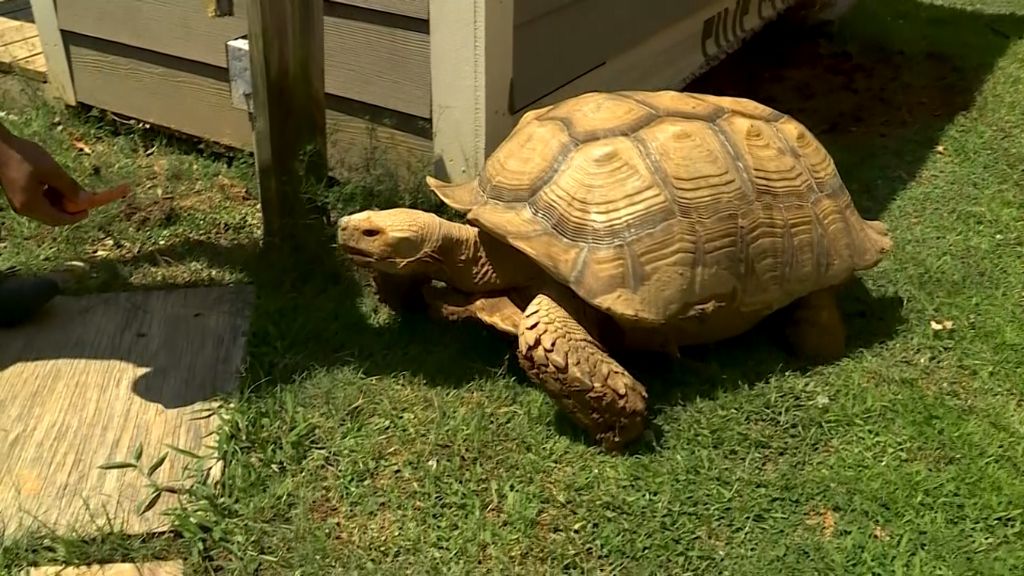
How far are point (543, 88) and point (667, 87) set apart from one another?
4.45ft

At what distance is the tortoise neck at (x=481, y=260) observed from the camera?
275 centimetres

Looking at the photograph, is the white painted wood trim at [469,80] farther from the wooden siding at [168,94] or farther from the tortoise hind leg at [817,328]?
the tortoise hind leg at [817,328]

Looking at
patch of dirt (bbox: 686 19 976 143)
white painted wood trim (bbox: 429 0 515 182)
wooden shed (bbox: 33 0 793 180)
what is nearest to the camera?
white painted wood trim (bbox: 429 0 515 182)

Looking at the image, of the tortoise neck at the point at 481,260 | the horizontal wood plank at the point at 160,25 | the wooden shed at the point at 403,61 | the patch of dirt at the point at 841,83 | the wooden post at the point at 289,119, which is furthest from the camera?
the patch of dirt at the point at 841,83

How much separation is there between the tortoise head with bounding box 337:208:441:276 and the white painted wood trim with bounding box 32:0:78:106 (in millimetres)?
2629

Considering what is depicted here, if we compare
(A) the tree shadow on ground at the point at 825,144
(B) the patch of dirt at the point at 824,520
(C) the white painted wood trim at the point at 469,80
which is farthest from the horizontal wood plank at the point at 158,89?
(B) the patch of dirt at the point at 824,520

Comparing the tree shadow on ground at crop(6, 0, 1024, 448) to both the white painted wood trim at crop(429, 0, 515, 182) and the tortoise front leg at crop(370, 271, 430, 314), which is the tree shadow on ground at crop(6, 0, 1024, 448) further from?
the white painted wood trim at crop(429, 0, 515, 182)

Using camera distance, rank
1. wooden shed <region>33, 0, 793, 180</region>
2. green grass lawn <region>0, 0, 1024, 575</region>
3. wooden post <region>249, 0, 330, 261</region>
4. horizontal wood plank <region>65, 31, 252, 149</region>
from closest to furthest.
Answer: green grass lawn <region>0, 0, 1024, 575</region>
wooden post <region>249, 0, 330, 261</region>
wooden shed <region>33, 0, 793, 180</region>
horizontal wood plank <region>65, 31, 252, 149</region>

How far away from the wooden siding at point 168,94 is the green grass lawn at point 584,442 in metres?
0.36

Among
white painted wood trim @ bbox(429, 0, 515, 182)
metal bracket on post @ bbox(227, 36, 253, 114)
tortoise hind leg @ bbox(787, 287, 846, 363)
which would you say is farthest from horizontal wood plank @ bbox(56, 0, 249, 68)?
tortoise hind leg @ bbox(787, 287, 846, 363)

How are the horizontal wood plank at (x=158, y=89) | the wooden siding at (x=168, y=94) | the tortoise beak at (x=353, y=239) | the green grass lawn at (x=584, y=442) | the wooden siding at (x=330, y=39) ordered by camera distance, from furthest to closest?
the horizontal wood plank at (x=158, y=89)
the wooden siding at (x=168, y=94)
the wooden siding at (x=330, y=39)
the tortoise beak at (x=353, y=239)
the green grass lawn at (x=584, y=442)

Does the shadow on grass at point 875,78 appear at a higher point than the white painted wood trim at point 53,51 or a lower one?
lower

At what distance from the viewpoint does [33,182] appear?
99.0 inches

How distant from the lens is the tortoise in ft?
8.08
